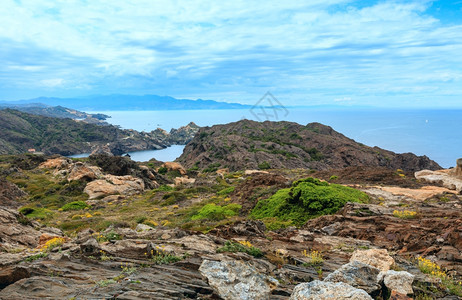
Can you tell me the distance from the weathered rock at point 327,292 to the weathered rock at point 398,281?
1.52 m

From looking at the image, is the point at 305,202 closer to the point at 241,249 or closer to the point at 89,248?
the point at 241,249

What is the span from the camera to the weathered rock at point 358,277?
7254 millimetres

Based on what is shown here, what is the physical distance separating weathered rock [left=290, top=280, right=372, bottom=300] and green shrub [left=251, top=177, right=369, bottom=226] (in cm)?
1187

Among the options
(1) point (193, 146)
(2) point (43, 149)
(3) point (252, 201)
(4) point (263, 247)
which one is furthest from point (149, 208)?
(2) point (43, 149)

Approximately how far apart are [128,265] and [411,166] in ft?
271

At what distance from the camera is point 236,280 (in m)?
7.59

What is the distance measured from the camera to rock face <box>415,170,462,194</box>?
2623 centimetres

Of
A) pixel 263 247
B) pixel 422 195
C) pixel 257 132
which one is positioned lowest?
pixel 263 247

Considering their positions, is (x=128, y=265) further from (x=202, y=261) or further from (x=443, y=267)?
(x=443, y=267)

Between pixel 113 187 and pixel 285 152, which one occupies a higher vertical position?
pixel 285 152

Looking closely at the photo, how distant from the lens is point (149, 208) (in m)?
29.8

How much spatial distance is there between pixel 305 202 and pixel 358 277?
11.9 meters

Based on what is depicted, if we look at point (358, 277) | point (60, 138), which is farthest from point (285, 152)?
point (60, 138)

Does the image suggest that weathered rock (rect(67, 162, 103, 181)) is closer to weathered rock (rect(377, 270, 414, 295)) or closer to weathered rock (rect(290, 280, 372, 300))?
weathered rock (rect(290, 280, 372, 300))
